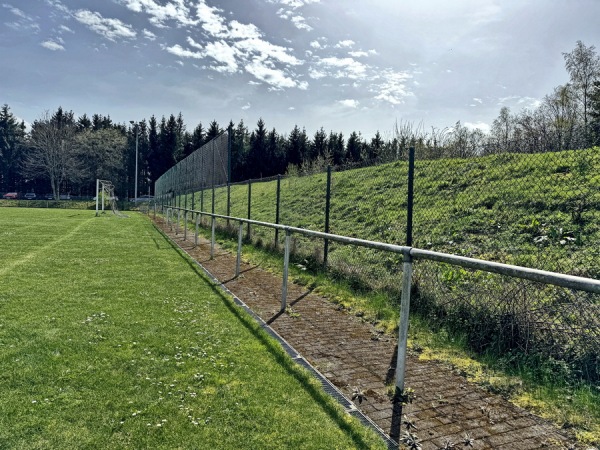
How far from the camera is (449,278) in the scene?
4.97 meters

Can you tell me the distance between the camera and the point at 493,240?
6.34 m

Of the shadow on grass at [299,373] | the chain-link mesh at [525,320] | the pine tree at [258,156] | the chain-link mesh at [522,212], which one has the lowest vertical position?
the shadow on grass at [299,373]

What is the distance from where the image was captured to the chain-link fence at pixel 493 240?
370 centimetres

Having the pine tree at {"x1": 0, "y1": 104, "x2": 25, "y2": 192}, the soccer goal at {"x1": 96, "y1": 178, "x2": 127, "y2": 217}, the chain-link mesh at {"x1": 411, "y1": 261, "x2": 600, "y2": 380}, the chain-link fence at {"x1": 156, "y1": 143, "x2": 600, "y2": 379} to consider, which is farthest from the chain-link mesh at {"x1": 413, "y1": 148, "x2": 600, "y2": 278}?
the pine tree at {"x1": 0, "y1": 104, "x2": 25, "y2": 192}

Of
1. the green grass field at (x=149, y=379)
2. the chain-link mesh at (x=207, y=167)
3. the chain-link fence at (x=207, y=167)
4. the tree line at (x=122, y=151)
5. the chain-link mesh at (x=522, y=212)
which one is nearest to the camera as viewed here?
the green grass field at (x=149, y=379)

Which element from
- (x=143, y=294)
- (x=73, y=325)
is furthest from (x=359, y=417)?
(x=143, y=294)

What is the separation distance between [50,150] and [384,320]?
57857 mm

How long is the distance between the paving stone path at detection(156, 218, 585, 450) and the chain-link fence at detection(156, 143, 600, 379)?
777mm

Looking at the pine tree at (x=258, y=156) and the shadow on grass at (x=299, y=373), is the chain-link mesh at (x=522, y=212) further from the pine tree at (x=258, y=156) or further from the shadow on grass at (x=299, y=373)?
the pine tree at (x=258, y=156)

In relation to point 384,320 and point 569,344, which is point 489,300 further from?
point 384,320

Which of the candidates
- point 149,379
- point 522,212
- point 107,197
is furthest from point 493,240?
point 107,197

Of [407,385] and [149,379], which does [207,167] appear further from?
[407,385]

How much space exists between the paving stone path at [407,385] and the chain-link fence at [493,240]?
0.78m

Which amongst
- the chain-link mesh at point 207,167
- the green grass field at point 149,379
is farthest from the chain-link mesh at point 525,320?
the chain-link mesh at point 207,167
